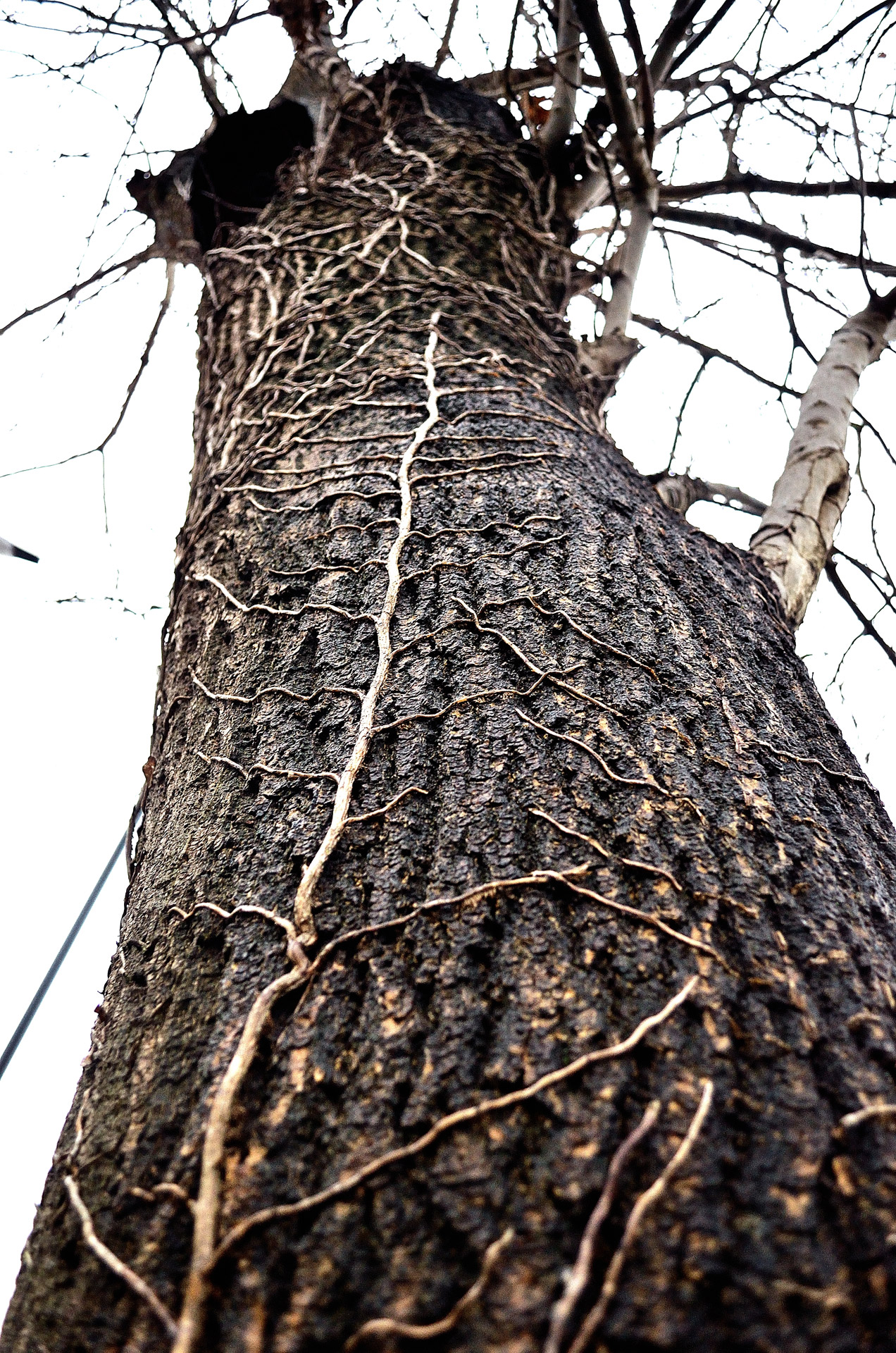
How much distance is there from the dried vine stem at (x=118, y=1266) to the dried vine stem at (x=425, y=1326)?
4.7 inches

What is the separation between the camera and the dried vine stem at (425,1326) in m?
0.45

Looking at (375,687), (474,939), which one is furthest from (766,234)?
(474,939)

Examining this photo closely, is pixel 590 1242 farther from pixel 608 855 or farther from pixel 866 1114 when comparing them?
pixel 608 855

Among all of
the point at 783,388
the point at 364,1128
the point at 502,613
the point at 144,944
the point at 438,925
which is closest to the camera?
the point at 364,1128

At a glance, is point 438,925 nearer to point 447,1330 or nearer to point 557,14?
point 447,1330

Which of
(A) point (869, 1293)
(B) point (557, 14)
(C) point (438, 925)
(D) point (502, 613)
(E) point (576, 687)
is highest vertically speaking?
(B) point (557, 14)

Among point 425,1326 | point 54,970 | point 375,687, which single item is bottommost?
point 425,1326

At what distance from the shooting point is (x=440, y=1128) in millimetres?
542

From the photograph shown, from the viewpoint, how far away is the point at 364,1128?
562 mm

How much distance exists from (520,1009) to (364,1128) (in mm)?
136

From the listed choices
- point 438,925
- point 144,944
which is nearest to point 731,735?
point 438,925

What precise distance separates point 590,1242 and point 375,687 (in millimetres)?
582

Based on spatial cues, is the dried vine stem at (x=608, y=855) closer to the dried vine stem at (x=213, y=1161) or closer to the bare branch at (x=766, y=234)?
the dried vine stem at (x=213, y=1161)

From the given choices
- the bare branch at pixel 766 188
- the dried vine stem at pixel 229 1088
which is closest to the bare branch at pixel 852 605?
the bare branch at pixel 766 188
